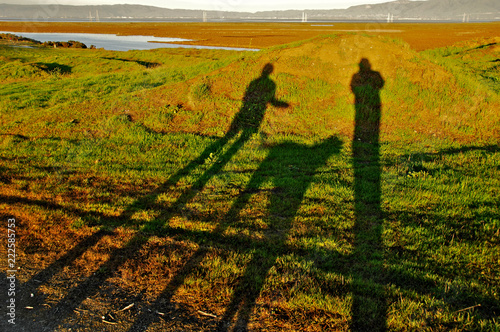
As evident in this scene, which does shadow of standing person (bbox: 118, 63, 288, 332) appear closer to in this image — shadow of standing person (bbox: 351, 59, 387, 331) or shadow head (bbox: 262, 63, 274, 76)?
shadow head (bbox: 262, 63, 274, 76)

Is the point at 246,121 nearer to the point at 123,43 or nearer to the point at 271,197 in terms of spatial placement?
the point at 271,197

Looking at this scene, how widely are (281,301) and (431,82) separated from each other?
32.4ft

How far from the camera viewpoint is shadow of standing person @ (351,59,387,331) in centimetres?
330

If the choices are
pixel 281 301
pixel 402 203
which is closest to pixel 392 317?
pixel 281 301

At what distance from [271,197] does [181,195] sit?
169cm

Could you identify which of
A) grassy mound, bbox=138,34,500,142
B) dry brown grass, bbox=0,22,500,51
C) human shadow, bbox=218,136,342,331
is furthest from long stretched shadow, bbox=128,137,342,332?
dry brown grass, bbox=0,22,500,51

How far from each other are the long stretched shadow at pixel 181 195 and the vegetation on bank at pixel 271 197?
3cm

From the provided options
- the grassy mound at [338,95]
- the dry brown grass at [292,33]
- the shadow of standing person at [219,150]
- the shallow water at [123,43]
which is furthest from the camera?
the dry brown grass at [292,33]

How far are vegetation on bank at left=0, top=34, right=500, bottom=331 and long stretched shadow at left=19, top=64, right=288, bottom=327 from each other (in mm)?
30

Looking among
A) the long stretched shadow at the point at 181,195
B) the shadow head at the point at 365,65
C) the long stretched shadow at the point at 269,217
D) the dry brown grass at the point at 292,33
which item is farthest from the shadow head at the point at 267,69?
the dry brown grass at the point at 292,33

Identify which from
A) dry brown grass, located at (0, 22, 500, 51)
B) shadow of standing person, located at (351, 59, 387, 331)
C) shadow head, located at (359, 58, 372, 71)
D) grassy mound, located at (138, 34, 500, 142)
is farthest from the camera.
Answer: dry brown grass, located at (0, 22, 500, 51)

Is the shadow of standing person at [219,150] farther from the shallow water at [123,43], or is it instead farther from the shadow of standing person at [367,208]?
the shallow water at [123,43]

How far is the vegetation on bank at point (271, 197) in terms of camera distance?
3.45 m

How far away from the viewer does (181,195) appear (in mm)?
5906
